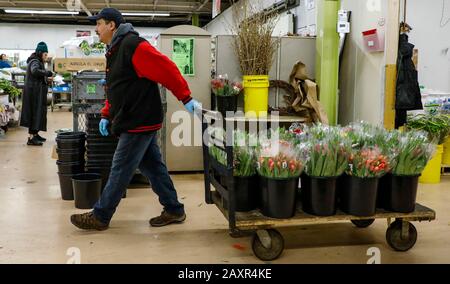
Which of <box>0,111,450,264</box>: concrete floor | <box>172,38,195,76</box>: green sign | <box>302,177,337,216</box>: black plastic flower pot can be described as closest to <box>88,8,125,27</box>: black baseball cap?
<box>0,111,450,264</box>: concrete floor

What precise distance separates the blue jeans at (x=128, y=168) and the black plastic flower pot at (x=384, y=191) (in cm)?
137

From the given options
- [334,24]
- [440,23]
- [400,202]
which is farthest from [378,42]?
[400,202]

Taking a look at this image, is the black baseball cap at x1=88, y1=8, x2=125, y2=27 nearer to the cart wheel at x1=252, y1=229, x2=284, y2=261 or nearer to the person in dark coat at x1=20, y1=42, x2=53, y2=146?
the cart wheel at x1=252, y1=229, x2=284, y2=261

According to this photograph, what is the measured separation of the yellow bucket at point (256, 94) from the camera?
483 centimetres

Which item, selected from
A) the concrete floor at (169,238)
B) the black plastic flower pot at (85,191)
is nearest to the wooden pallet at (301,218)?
the concrete floor at (169,238)

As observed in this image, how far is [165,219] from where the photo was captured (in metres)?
3.33

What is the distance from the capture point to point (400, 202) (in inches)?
108

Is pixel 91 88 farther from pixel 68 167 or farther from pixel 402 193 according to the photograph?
pixel 402 193

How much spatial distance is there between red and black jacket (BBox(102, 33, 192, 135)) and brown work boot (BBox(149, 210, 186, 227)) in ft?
2.19

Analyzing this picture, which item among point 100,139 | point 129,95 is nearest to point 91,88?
point 100,139

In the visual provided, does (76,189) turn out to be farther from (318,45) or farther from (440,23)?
(440,23)

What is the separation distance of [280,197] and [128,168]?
101 centimetres

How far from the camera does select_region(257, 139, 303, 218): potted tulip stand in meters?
2.60
